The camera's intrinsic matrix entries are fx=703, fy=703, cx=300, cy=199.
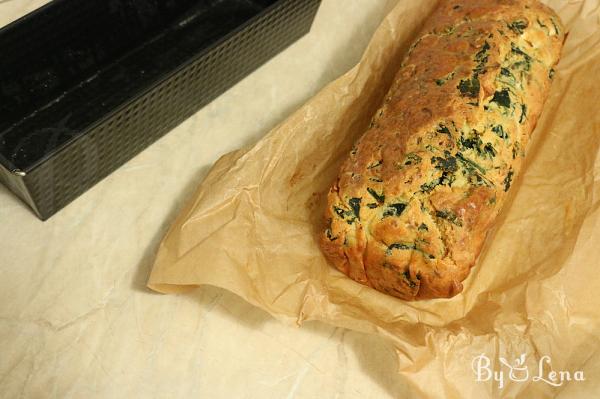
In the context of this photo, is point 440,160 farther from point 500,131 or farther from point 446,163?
point 500,131

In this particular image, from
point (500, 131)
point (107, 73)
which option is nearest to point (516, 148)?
point (500, 131)

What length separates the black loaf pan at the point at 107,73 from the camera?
1.47 meters

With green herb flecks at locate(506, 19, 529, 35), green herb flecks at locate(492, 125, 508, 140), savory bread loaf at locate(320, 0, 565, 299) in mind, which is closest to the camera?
savory bread loaf at locate(320, 0, 565, 299)

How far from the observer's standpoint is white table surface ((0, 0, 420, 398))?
139 centimetres

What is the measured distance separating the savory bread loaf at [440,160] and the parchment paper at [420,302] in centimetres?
9

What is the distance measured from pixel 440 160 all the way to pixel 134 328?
712 millimetres

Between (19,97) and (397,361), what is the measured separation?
3.38ft

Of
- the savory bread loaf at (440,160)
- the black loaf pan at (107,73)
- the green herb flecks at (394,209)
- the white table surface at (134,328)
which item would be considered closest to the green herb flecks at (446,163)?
the savory bread loaf at (440,160)

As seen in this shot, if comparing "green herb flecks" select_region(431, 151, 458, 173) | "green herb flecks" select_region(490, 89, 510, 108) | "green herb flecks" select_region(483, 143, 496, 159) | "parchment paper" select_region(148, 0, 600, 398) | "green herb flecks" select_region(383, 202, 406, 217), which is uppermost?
"green herb flecks" select_region(490, 89, 510, 108)

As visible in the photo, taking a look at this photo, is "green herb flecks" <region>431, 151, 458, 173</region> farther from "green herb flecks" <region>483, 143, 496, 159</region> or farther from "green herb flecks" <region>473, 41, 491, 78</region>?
"green herb flecks" <region>473, 41, 491, 78</region>

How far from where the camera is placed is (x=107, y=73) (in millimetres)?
1762

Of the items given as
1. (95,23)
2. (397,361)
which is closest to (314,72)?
(95,23)

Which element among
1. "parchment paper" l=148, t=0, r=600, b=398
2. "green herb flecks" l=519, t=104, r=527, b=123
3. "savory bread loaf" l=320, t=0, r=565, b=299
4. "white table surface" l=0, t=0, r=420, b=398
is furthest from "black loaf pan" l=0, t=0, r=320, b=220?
"green herb flecks" l=519, t=104, r=527, b=123

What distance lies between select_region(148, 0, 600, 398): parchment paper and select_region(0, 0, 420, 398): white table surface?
103mm
